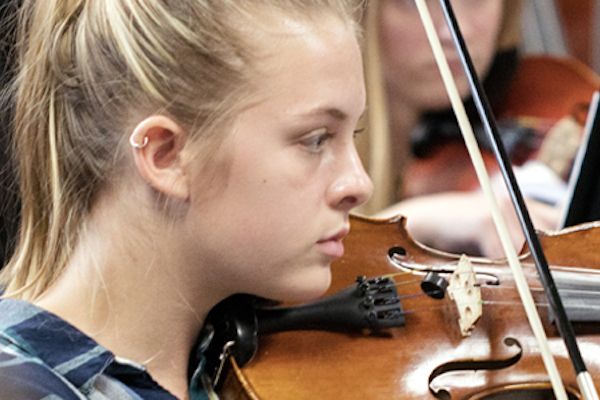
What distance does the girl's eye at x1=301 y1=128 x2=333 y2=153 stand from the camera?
0.97 m

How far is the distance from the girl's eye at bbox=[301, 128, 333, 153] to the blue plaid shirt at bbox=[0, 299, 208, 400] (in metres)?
0.22

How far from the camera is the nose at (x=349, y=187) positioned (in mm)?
971

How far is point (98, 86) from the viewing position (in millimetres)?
978

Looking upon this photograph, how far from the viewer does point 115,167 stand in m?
0.99

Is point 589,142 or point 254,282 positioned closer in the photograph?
point 254,282

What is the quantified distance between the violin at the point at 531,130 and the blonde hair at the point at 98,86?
0.95m

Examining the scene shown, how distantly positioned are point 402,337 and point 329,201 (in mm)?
160

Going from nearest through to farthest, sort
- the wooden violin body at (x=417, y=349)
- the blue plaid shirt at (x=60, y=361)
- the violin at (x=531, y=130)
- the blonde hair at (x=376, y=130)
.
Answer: the blue plaid shirt at (x=60, y=361), the wooden violin body at (x=417, y=349), the blonde hair at (x=376, y=130), the violin at (x=531, y=130)

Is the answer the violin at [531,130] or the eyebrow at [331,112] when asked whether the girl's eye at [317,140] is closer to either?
the eyebrow at [331,112]

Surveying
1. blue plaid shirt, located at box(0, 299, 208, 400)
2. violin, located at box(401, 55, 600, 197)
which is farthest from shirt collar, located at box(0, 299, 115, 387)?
violin, located at box(401, 55, 600, 197)

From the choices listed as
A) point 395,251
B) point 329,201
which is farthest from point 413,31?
point 329,201

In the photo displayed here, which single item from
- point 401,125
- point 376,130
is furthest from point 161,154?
point 401,125

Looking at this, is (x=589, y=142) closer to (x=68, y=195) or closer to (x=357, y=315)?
(x=357, y=315)

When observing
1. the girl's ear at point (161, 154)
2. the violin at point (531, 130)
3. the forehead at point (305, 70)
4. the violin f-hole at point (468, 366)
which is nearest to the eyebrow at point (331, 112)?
the forehead at point (305, 70)
